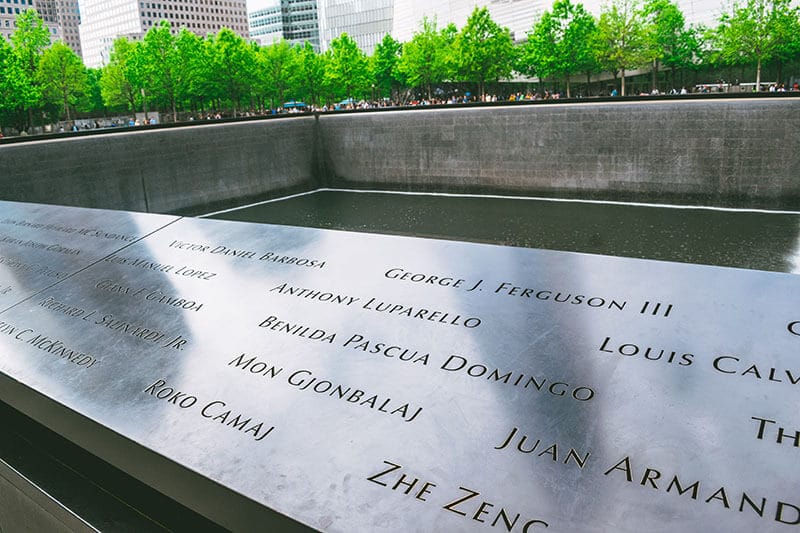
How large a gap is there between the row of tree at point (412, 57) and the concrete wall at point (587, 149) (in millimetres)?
24772

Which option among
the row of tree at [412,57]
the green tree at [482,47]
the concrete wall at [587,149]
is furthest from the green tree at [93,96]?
the concrete wall at [587,149]

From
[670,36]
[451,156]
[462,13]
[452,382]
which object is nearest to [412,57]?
[462,13]

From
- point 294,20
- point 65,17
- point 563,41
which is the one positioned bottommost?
point 563,41

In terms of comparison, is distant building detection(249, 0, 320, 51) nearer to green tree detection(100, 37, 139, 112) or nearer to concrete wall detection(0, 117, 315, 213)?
green tree detection(100, 37, 139, 112)

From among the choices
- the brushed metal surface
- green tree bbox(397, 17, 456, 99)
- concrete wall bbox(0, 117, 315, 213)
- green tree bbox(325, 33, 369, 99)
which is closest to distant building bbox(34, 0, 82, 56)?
green tree bbox(325, 33, 369, 99)

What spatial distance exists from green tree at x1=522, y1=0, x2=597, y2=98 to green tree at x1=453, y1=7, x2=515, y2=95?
2080mm

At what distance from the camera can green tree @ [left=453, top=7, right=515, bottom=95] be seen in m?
44.2

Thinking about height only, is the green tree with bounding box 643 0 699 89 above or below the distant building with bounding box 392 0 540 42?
below

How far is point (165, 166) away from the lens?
18625 millimetres

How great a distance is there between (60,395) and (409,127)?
19336 millimetres

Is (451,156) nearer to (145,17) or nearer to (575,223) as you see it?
(575,223)

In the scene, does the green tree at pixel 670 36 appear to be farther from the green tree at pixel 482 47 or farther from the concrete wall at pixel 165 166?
the concrete wall at pixel 165 166

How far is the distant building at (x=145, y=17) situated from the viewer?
5044 inches

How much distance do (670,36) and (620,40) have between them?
6.00m
